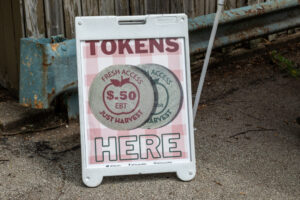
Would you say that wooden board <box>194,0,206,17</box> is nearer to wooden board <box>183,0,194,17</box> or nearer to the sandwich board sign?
wooden board <box>183,0,194,17</box>

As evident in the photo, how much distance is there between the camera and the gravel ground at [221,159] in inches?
123

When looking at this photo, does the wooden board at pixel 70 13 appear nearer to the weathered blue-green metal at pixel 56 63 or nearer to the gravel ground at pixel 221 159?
the weathered blue-green metal at pixel 56 63

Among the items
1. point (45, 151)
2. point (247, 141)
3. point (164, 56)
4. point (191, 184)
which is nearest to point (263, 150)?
point (247, 141)

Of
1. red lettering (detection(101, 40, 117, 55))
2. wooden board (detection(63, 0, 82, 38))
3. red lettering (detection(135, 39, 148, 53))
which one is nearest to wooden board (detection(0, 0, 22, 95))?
wooden board (detection(63, 0, 82, 38))

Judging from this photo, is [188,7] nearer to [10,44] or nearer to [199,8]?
[199,8]

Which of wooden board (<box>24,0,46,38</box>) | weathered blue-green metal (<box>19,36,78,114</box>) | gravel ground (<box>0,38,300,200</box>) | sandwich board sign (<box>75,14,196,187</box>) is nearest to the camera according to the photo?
gravel ground (<box>0,38,300,200</box>)

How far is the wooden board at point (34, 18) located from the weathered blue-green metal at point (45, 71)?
0.29 meters

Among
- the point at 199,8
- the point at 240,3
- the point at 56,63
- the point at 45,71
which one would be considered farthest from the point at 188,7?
the point at 45,71

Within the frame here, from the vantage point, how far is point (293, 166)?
342 centimetres

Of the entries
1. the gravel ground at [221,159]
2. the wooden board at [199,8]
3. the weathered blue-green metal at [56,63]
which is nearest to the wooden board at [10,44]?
the weathered blue-green metal at [56,63]

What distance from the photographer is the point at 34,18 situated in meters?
4.26

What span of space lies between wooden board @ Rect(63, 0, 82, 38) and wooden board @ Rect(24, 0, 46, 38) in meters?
0.20

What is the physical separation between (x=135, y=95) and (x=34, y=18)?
4.77 ft

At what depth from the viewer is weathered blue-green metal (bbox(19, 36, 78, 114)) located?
3875 millimetres
